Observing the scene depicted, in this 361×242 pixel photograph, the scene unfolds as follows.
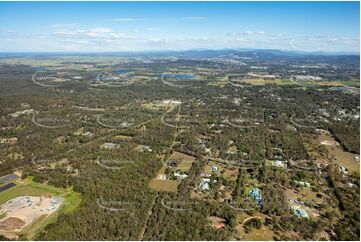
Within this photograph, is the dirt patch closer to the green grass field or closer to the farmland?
the farmland

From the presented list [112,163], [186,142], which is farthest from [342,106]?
[112,163]

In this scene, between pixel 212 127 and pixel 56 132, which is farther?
pixel 212 127

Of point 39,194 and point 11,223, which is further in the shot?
point 39,194

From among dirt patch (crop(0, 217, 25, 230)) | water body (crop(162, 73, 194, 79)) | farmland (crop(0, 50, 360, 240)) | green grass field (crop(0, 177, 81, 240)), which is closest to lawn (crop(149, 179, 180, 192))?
farmland (crop(0, 50, 360, 240))

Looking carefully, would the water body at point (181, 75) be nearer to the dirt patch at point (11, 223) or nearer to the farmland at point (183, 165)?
the farmland at point (183, 165)

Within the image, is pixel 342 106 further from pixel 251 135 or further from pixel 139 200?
pixel 139 200

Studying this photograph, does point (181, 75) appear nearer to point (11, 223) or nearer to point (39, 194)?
point (39, 194)

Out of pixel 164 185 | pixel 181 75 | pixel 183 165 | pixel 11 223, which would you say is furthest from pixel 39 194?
pixel 181 75

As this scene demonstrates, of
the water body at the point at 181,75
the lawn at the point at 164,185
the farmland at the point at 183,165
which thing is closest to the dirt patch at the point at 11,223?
the farmland at the point at 183,165

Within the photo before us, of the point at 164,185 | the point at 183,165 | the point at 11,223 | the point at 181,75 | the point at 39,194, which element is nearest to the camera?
the point at 11,223
